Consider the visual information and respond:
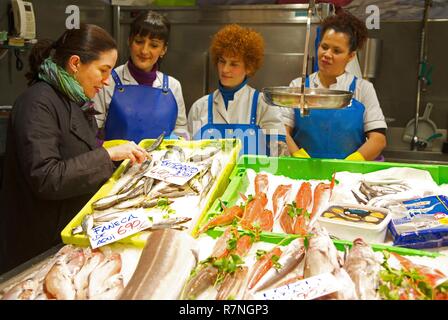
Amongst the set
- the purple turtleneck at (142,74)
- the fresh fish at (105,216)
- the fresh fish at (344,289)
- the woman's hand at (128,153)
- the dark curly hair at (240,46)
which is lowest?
the fresh fish at (344,289)

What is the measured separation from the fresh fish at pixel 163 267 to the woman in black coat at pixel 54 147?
2.01 ft

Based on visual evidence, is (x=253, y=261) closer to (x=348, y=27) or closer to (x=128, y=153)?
(x=128, y=153)

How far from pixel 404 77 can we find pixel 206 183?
3.27 m

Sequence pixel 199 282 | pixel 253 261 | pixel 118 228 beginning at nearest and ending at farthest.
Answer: pixel 199 282 → pixel 253 261 → pixel 118 228

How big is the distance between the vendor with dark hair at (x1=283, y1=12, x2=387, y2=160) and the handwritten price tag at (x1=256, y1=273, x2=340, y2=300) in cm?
184

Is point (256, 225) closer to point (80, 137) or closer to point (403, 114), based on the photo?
point (80, 137)

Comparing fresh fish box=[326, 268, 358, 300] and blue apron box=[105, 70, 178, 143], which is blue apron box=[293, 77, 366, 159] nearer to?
blue apron box=[105, 70, 178, 143]

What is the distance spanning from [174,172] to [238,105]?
4.72 ft

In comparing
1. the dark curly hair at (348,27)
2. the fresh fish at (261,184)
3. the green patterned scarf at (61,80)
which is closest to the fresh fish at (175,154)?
the fresh fish at (261,184)

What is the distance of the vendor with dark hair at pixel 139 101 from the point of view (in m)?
3.17

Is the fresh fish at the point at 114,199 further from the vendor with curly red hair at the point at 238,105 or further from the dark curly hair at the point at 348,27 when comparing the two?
the dark curly hair at the point at 348,27

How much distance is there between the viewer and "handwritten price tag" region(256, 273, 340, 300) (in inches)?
42.4

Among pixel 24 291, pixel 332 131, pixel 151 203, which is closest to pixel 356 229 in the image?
pixel 151 203

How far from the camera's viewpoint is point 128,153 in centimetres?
200
